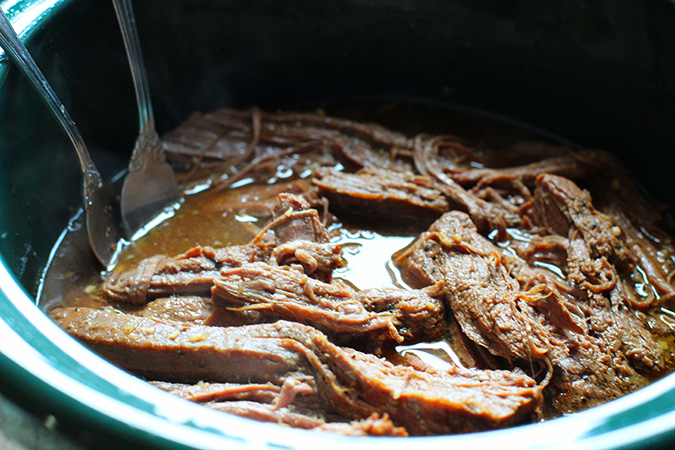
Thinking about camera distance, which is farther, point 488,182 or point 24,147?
point 488,182

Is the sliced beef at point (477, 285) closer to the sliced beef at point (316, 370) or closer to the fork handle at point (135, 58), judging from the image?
the sliced beef at point (316, 370)

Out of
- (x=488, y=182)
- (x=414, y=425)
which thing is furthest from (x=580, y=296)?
(x=414, y=425)

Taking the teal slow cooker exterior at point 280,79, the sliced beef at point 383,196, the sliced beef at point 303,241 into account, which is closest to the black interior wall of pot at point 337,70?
the teal slow cooker exterior at point 280,79

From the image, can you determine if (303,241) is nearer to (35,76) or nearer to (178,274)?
(178,274)

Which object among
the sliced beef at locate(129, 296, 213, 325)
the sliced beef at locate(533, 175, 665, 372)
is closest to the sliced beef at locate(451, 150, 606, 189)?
the sliced beef at locate(533, 175, 665, 372)

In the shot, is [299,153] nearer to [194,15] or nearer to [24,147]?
[194,15]

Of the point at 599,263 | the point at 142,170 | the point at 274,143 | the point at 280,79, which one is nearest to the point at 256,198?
the point at 274,143
